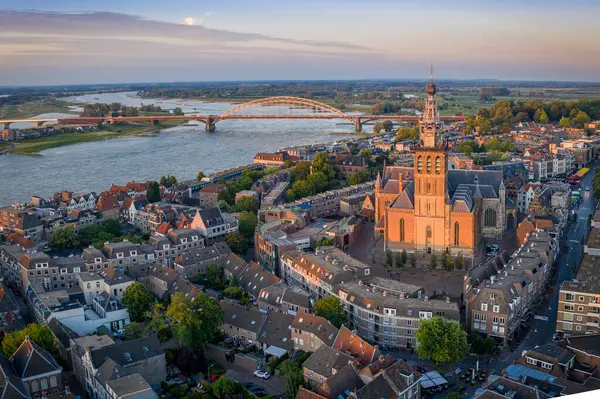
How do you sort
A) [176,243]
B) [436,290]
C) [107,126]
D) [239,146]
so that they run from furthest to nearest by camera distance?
[107,126] → [239,146] → [176,243] → [436,290]

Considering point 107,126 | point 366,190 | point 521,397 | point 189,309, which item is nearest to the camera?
point 521,397

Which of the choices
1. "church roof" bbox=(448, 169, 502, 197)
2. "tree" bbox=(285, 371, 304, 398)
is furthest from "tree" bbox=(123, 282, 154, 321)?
"church roof" bbox=(448, 169, 502, 197)

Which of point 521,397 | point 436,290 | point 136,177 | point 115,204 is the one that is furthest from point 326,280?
point 136,177

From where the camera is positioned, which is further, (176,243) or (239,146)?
(239,146)

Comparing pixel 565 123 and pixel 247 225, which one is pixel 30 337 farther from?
pixel 565 123

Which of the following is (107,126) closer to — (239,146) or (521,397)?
(239,146)

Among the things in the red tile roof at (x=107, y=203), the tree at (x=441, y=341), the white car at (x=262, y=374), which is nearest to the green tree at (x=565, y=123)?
the red tile roof at (x=107, y=203)
